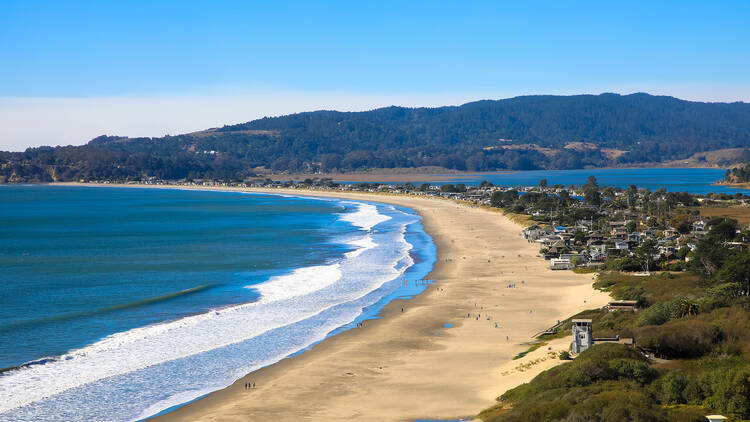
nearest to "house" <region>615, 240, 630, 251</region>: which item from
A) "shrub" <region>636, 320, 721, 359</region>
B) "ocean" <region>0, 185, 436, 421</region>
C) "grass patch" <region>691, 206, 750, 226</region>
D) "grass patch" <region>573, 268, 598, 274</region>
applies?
"grass patch" <region>573, 268, 598, 274</region>

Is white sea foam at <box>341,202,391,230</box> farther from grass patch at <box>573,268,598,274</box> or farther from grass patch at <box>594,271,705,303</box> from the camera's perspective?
grass patch at <box>594,271,705,303</box>

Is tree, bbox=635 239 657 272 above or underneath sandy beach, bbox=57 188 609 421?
above

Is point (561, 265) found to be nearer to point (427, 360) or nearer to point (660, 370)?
point (427, 360)

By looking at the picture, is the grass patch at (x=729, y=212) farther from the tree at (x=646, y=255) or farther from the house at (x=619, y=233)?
the tree at (x=646, y=255)

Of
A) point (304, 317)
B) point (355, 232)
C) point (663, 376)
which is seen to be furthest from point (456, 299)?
point (355, 232)

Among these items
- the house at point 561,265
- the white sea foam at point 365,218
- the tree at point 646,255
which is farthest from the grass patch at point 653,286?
the white sea foam at point 365,218

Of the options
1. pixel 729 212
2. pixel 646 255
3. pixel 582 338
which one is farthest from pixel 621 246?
pixel 729 212
